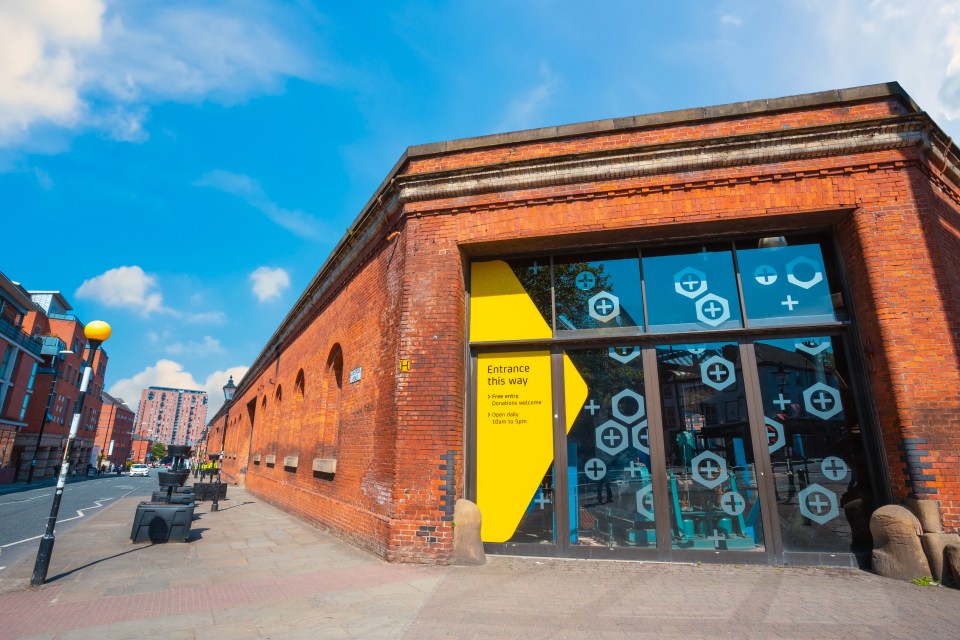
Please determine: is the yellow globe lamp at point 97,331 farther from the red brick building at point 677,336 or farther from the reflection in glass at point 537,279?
the reflection in glass at point 537,279

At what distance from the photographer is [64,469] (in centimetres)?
636

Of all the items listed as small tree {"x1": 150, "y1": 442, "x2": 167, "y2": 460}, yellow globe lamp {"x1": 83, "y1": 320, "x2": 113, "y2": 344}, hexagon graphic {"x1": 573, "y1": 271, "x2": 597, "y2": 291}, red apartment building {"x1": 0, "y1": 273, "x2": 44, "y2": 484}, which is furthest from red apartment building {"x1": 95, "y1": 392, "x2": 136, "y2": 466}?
hexagon graphic {"x1": 573, "y1": 271, "x2": 597, "y2": 291}

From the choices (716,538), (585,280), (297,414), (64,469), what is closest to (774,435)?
(716,538)

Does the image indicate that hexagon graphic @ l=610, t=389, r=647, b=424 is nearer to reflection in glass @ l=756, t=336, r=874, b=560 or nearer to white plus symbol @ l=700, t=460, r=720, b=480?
white plus symbol @ l=700, t=460, r=720, b=480

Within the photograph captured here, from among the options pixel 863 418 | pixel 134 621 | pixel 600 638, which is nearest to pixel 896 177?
pixel 863 418

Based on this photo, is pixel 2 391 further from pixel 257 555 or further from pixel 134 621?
pixel 134 621

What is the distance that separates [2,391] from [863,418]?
48.6m

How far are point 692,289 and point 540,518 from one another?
4.14m

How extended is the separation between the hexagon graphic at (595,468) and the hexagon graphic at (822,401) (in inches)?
116

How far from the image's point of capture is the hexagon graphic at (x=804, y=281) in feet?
23.0

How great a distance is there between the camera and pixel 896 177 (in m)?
6.67

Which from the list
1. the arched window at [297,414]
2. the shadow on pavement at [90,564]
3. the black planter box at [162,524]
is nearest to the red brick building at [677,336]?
the black planter box at [162,524]

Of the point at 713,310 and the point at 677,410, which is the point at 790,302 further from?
the point at 677,410

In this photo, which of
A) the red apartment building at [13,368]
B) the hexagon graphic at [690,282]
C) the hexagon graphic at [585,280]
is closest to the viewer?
the hexagon graphic at [690,282]
